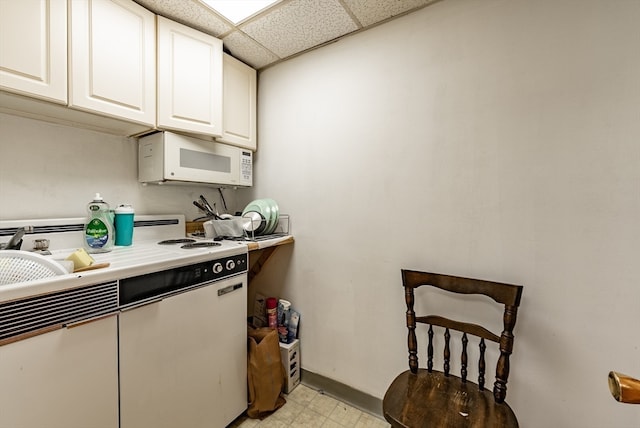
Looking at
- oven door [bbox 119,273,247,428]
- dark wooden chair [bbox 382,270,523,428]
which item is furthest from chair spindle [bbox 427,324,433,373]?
oven door [bbox 119,273,247,428]

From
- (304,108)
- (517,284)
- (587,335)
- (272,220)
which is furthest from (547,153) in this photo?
(272,220)

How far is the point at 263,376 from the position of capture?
4.92ft

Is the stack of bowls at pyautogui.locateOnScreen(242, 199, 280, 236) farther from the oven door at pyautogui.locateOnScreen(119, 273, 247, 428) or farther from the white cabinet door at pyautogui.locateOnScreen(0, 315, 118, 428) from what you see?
the white cabinet door at pyautogui.locateOnScreen(0, 315, 118, 428)

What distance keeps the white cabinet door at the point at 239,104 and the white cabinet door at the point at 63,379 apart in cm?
126

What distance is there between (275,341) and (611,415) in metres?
1.51

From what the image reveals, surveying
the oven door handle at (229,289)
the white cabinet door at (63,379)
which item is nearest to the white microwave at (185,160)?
the oven door handle at (229,289)

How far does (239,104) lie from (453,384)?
6.61 feet

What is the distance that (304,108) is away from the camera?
179cm

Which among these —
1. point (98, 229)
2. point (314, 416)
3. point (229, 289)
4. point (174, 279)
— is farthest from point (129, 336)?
point (314, 416)

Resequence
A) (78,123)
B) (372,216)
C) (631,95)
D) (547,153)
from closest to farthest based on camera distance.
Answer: (631,95), (547,153), (78,123), (372,216)

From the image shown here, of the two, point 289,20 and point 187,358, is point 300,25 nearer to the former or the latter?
point 289,20

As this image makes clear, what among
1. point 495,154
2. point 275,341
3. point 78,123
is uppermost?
point 78,123

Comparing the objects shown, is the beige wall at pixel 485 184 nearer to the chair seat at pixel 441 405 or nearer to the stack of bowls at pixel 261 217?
the stack of bowls at pixel 261 217

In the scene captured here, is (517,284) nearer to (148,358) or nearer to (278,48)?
(148,358)
